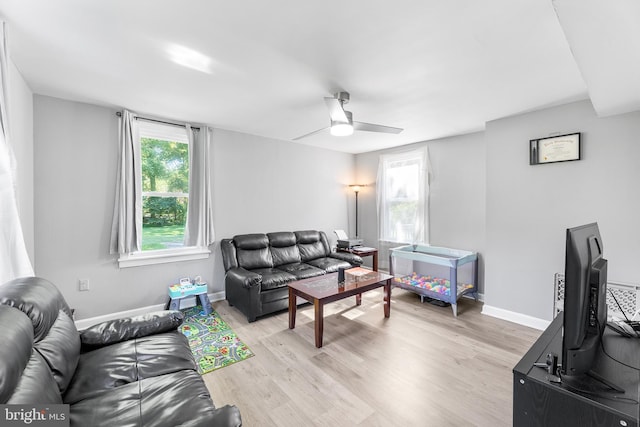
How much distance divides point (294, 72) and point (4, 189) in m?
2.09

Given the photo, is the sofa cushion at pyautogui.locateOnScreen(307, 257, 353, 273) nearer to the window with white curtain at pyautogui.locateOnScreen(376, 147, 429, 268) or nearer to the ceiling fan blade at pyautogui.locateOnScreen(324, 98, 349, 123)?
the window with white curtain at pyautogui.locateOnScreen(376, 147, 429, 268)

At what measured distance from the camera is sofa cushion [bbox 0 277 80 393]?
132 centimetres

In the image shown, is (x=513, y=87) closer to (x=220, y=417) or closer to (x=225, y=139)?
(x=220, y=417)

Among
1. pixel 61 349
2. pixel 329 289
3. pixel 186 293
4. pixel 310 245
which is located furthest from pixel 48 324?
pixel 310 245

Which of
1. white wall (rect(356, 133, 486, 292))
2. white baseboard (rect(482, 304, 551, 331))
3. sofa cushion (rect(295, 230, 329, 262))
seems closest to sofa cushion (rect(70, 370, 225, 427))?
sofa cushion (rect(295, 230, 329, 262))

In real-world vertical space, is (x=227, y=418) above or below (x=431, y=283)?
above

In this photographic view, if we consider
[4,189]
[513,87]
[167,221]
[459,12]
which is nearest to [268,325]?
[167,221]

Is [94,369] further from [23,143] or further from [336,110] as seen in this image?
[336,110]

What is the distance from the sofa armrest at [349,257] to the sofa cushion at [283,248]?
65cm

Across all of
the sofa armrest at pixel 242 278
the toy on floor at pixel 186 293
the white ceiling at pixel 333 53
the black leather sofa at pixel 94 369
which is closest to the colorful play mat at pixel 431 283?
the sofa armrest at pixel 242 278

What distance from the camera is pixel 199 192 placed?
370 cm

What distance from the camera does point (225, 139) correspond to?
13.0ft

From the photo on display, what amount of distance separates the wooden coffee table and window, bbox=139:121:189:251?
6.19 ft

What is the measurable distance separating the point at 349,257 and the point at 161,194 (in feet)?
9.49
